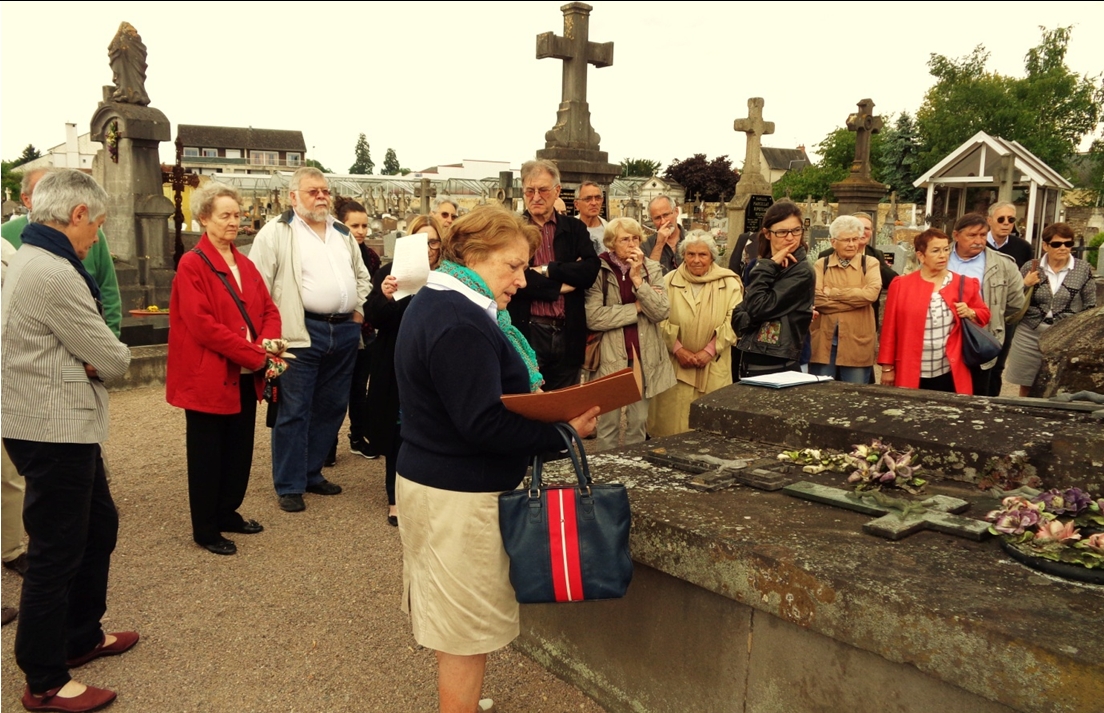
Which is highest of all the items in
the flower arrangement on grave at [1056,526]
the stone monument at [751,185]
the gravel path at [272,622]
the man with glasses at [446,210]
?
the stone monument at [751,185]

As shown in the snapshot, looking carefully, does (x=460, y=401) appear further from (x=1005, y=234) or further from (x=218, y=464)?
(x=1005, y=234)

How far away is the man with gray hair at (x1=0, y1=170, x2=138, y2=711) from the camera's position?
2902 mm

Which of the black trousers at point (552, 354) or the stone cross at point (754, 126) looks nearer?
the black trousers at point (552, 354)

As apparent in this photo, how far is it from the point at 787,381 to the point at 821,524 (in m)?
1.65

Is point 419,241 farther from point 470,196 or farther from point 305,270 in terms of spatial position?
point 470,196

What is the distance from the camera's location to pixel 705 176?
5994 centimetres

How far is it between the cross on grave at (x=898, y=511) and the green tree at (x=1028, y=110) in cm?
5006

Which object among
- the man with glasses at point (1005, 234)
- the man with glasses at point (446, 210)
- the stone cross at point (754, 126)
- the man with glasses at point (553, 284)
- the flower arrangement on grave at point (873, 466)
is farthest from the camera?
the stone cross at point (754, 126)

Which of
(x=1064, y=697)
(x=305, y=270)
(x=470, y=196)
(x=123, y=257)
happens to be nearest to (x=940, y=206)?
(x=470, y=196)

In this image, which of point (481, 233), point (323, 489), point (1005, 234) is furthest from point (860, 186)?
point (481, 233)

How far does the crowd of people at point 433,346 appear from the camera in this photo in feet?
7.95

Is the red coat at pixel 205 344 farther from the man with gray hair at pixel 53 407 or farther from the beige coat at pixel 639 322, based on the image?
the beige coat at pixel 639 322

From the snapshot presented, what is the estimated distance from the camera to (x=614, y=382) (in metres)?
2.40

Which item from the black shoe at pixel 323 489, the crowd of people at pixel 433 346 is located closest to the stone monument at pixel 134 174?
the crowd of people at pixel 433 346
